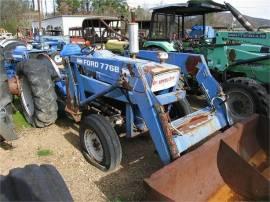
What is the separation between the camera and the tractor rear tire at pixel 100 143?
3.85 meters

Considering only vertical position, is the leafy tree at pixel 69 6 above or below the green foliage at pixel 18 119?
above

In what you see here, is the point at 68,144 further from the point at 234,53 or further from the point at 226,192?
the point at 234,53

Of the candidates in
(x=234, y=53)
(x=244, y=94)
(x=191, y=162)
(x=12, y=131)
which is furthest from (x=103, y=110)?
(x=234, y=53)

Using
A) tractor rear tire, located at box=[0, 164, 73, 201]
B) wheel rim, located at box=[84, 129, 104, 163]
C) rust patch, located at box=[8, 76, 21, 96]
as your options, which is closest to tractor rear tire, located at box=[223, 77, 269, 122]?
wheel rim, located at box=[84, 129, 104, 163]

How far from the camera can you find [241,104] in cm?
590

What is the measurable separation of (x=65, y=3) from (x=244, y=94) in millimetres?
52070

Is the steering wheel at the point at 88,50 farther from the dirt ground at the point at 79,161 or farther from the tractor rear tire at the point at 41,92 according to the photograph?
the dirt ground at the point at 79,161

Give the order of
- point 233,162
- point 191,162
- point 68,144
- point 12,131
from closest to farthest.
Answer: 1. point 191,162
2. point 233,162
3. point 12,131
4. point 68,144

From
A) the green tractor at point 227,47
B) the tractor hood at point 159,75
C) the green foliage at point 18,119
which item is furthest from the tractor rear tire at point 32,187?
the green tractor at point 227,47

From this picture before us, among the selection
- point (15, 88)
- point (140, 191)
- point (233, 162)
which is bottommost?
point (140, 191)

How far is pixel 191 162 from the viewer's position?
303 cm

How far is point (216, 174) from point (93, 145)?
61.6 inches

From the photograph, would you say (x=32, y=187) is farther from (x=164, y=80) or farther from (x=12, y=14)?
(x=12, y=14)

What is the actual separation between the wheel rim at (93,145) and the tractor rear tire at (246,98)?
2.37 metres
